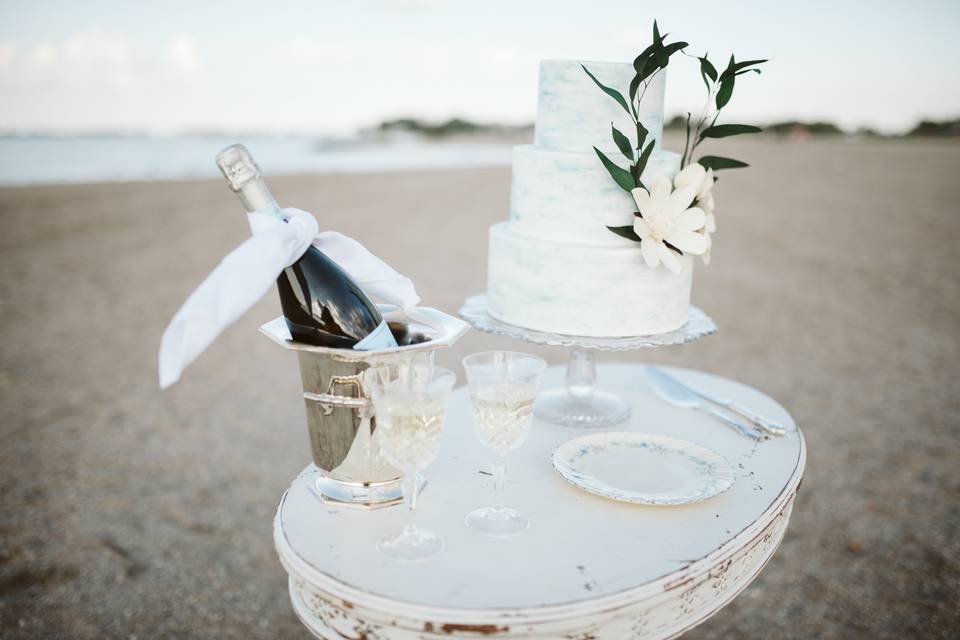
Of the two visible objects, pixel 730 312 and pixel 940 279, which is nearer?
pixel 730 312

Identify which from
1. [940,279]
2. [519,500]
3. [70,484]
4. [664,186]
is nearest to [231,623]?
[70,484]

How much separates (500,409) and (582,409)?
854 millimetres

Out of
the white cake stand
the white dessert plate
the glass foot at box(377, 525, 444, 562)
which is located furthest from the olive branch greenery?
the glass foot at box(377, 525, 444, 562)

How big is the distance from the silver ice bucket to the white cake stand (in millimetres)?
454

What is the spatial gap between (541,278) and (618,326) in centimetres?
27

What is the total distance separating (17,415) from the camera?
15.1 ft

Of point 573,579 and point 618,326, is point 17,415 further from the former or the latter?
point 573,579

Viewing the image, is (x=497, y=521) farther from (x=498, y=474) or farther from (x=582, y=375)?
(x=582, y=375)

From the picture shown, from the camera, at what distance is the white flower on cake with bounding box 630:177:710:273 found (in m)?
1.88

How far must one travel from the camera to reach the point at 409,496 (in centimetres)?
159

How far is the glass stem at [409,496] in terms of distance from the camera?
4.48 ft

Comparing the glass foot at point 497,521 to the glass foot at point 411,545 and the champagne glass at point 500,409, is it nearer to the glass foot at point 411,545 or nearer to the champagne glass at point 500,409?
the champagne glass at point 500,409

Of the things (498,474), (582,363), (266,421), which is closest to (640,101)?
(582,363)

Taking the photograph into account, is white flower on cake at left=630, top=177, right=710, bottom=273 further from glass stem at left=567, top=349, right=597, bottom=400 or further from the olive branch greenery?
glass stem at left=567, top=349, right=597, bottom=400
